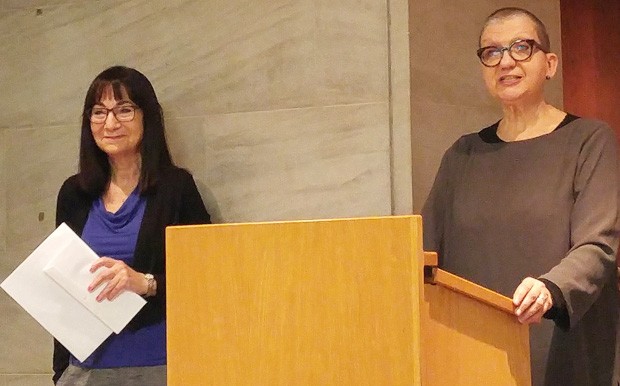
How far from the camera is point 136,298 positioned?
2.34 m

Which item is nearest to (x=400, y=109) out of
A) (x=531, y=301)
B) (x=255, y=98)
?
(x=255, y=98)

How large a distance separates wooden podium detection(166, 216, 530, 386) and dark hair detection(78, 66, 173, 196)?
1208mm

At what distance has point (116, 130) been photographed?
2.55 m

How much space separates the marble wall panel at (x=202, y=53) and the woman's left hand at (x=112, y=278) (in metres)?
0.71

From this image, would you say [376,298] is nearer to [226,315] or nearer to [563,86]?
[226,315]

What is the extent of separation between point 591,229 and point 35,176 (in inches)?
77.8

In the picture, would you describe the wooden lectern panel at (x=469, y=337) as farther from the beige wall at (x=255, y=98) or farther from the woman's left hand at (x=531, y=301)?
the beige wall at (x=255, y=98)

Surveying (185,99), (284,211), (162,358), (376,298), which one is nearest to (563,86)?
(284,211)

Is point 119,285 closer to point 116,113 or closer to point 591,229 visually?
point 116,113

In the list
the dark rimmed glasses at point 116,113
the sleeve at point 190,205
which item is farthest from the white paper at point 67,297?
the dark rimmed glasses at point 116,113

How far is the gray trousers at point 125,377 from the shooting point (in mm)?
2402

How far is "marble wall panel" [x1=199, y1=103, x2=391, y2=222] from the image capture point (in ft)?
8.50

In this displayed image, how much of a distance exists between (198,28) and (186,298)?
Answer: 1608 mm

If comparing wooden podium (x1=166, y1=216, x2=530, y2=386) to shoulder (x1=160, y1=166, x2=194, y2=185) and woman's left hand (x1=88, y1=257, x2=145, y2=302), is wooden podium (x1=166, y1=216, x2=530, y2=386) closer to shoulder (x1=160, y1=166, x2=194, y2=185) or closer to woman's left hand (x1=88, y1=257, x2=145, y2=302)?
woman's left hand (x1=88, y1=257, x2=145, y2=302)
